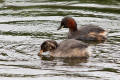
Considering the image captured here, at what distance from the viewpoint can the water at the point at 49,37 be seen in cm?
1196

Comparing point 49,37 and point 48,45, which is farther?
point 49,37

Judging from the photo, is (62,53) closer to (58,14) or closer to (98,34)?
(98,34)

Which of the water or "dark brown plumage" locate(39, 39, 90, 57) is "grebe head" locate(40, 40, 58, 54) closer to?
"dark brown plumage" locate(39, 39, 90, 57)

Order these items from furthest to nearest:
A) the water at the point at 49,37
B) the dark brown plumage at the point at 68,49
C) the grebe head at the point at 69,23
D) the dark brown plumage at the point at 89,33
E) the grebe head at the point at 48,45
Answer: the grebe head at the point at 69,23 → the dark brown plumage at the point at 89,33 → the grebe head at the point at 48,45 → the dark brown plumage at the point at 68,49 → the water at the point at 49,37

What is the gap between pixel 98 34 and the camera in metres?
16.4

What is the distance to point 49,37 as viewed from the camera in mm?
15789

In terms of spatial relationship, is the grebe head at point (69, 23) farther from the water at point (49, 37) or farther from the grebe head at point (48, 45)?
the grebe head at point (48, 45)

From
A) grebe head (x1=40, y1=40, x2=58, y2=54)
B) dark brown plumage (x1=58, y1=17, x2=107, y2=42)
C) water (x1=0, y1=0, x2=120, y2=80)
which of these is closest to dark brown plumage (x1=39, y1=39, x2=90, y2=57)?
grebe head (x1=40, y1=40, x2=58, y2=54)

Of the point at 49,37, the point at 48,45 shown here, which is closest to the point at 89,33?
the point at 49,37

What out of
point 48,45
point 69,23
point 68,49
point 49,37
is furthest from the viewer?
point 69,23

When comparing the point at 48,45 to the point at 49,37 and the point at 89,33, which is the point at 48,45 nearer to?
the point at 49,37

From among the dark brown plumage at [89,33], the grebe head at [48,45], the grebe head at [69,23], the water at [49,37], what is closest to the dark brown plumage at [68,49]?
the grebe head at [48,45]

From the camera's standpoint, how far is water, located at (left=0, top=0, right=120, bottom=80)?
1196 centimetres

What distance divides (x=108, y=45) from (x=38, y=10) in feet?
19.1
